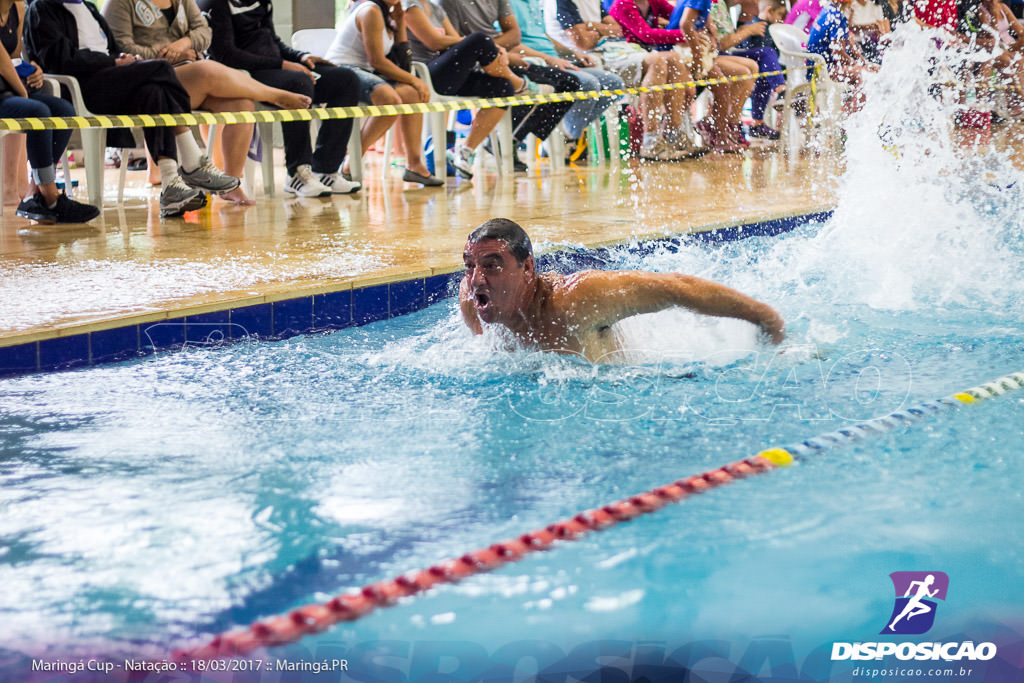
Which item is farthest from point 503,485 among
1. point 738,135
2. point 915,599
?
point 738,135

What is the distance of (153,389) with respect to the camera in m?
3.43

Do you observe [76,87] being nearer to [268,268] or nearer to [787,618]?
[268,268]

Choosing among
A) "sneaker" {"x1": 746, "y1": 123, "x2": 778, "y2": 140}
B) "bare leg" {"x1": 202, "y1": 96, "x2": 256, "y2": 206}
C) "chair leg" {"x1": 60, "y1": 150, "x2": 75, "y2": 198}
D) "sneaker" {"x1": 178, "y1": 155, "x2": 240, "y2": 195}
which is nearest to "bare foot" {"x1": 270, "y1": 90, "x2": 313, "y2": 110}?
"bare leg" {"x1": 202, "y1": 96, "x2": 256, "y2": 206}

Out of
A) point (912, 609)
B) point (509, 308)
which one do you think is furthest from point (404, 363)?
point (912, 609)

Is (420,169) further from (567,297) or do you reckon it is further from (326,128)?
(567,297)

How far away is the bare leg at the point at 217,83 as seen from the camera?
638 cm

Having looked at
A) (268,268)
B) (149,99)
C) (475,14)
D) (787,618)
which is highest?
(475,14)

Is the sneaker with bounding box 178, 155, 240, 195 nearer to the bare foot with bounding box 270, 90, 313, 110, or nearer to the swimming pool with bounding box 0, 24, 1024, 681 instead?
the bare foot with bounding box 270, 90, 313, 110

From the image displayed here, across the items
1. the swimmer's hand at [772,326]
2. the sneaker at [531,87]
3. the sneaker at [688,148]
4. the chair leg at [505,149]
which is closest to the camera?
the swimmer's hand at [772,326]

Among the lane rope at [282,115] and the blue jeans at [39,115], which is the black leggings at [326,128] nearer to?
the lane rope at [282,115]

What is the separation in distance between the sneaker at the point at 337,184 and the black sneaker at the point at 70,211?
1.94 m

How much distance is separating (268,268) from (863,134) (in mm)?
6287

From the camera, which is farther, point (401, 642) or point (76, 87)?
point (76, 87)

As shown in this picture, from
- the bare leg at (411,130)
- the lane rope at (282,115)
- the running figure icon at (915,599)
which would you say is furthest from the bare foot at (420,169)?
the running figure icon at (915,599)
